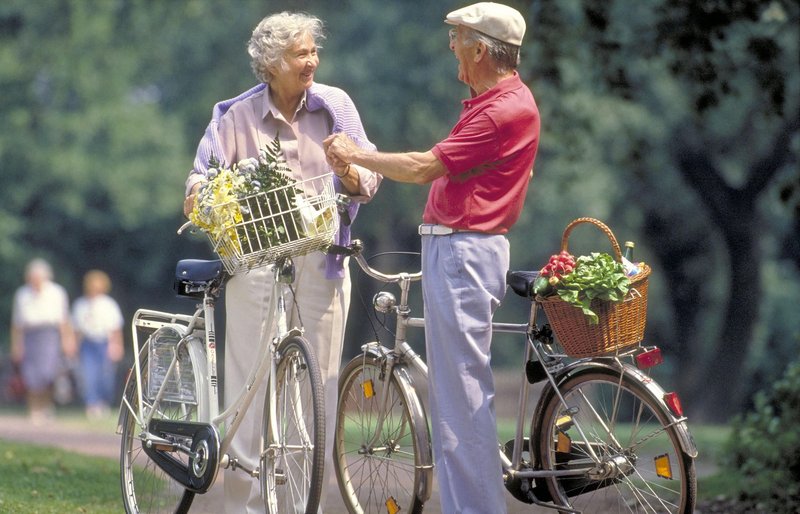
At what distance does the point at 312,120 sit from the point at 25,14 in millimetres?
28630

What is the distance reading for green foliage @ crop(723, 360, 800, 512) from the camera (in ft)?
28.2

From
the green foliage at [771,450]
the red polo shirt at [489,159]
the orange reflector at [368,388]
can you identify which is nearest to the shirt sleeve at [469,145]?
the red polo shirt at [489,159]

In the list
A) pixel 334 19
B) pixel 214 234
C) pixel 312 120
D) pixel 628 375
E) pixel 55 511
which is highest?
pixel 334 19

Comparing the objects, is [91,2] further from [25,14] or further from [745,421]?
[745,421]

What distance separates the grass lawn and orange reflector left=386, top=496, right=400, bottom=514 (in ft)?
5.98

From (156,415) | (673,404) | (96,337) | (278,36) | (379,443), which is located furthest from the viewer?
(96,337)

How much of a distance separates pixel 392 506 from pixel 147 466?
46.3 inches

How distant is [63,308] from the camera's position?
1892 centimetres

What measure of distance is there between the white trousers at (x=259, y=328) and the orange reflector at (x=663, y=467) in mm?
1404

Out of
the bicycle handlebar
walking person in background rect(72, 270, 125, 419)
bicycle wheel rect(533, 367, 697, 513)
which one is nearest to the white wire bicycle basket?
the bicycle handlebar

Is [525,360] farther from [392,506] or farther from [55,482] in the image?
[55,482]

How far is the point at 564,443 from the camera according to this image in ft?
19.3

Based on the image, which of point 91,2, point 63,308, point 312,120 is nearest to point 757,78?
point 312,120

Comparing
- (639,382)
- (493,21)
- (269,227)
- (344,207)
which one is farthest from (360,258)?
(639,382)
